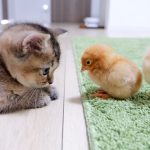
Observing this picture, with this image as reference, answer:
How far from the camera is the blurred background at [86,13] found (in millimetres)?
3381

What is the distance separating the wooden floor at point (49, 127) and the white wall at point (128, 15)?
91.8 inches

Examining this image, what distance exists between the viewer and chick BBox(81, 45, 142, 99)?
1043 mm

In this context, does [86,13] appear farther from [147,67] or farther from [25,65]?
[25,65]

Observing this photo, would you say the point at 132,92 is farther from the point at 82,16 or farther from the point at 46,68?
→ the point at 82,16

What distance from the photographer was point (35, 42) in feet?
2.94

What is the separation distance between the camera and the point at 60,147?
0.78 meters

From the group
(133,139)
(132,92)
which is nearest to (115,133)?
(133,139)

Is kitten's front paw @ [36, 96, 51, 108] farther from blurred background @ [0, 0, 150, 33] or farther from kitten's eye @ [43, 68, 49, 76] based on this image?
blurred background @ [0, 0, 150, 33]

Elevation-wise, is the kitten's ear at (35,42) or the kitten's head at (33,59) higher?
the kitten's ear at (35,42)

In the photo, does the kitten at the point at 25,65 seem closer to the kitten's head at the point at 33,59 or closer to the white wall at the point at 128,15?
the kitten's head at the point at 33,59

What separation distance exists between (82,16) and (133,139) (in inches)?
149

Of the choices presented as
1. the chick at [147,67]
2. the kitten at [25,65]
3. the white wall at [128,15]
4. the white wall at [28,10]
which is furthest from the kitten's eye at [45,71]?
the white wall at [28,10]

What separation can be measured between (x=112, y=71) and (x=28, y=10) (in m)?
3.41

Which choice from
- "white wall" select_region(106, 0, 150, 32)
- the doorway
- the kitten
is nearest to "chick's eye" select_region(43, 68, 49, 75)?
the kitten
